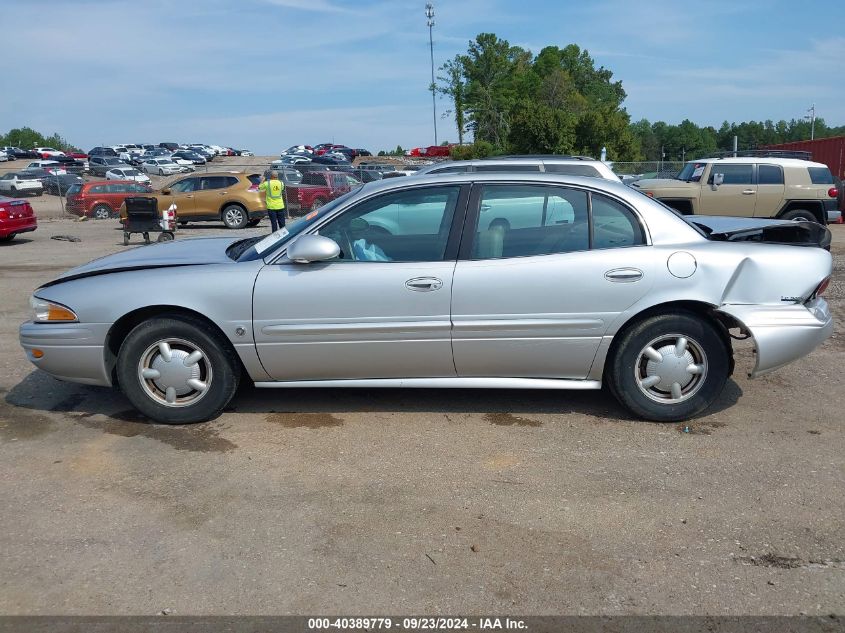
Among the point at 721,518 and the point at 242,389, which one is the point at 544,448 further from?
the point at 242,389

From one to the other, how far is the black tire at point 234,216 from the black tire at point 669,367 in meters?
16.8

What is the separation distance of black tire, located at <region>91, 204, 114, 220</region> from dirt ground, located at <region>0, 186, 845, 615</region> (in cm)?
2069

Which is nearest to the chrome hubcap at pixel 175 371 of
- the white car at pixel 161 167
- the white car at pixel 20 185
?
the white car at pixel 20 185

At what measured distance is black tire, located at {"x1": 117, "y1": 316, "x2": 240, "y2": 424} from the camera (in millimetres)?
4648

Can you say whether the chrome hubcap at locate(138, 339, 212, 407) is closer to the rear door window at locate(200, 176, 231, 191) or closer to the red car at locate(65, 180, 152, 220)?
the rear door window at locate(200, 176, 231, 191)

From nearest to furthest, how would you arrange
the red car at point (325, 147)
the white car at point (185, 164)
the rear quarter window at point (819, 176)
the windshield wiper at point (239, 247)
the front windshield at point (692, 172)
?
the windshield wiper at point (239, 247) < the rear quarter window at point (819, 176) < the front windshield at point (692, 172) < the white car at point (185, 164) < the red car at point (325, 147)

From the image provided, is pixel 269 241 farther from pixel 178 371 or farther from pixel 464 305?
pixel 464 305

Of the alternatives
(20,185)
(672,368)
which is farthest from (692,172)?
(20,185)

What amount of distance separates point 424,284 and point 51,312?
2.43 metres

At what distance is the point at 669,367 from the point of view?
4.62m

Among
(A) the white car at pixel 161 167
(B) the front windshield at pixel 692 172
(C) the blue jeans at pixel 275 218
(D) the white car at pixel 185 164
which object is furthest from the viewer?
(D) the white car at pixel 185 164

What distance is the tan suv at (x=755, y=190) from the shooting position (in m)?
15.1

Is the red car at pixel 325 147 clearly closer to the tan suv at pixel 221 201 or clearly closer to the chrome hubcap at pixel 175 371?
the tan suv at pixel 221 201

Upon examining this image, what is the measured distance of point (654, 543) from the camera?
10.9 feet
